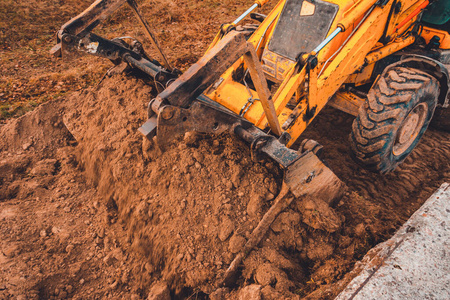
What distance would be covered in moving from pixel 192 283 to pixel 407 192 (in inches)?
105

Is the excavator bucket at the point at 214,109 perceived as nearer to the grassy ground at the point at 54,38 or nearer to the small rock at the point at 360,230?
the small rock at the point at 360,230

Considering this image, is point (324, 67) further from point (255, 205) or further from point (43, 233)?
point (43, 233)

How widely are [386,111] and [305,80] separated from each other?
0.85 meters

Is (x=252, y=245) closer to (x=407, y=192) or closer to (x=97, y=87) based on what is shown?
(x=407, y=192)

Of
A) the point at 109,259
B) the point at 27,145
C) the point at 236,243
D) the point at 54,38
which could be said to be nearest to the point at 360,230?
the point at 236,243

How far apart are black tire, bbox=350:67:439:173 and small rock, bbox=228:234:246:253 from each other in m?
1.52

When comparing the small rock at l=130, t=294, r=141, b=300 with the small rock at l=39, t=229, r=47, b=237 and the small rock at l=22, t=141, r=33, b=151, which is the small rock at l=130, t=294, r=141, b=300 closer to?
the small rock at l=39, t=229, r=47, b=237

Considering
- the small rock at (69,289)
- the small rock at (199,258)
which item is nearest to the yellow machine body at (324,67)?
the small rock at (199,258)

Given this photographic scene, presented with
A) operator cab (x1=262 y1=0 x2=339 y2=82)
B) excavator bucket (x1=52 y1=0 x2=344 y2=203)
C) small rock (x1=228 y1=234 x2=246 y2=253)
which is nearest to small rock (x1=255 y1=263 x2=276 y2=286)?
small rock (x1=228 y1=234 x2=246 y2=253)

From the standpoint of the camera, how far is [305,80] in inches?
107

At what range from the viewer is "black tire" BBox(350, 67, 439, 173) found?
290 centimetres

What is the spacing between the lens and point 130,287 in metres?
2.64

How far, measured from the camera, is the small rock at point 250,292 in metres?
2.27

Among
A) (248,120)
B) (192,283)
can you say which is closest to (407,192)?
(248,120)
